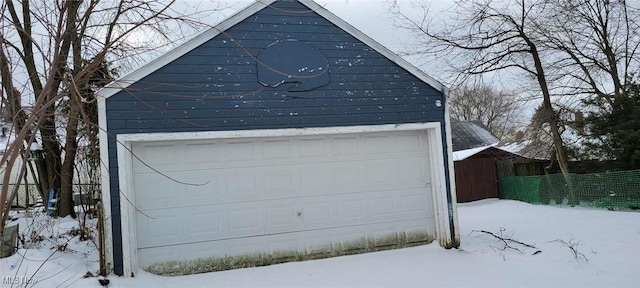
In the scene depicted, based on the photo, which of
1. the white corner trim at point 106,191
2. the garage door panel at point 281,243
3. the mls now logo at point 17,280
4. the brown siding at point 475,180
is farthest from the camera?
the brown siding at point 475,180

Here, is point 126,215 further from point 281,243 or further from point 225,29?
point 225,29

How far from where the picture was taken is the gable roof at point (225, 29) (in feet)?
19.8

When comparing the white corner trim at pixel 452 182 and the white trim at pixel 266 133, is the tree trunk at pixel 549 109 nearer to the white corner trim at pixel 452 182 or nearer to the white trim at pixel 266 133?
A: the white corner trim at pixel 452 182

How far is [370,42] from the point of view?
284 inches

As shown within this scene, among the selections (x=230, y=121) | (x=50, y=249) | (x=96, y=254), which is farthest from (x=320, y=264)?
(x=50, y=249)

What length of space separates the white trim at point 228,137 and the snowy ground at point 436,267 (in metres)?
0.35

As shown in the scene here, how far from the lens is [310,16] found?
7012 millimetres

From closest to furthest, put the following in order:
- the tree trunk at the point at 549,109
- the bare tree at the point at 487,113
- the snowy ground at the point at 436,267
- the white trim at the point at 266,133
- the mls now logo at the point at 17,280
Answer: the mls now logo at the point at 17,280 → the snowy ground at the point at 436,267 → the white trim at the point at 266,133 → the tree trunk at the point at 549,109 → the bare tree at the point at 487,113

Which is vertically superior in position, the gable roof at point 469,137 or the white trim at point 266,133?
the gable roof at point 469,137

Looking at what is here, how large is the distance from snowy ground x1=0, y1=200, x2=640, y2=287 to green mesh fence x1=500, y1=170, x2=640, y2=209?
12.2 ft

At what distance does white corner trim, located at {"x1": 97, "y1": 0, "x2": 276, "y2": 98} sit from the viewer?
600 cm

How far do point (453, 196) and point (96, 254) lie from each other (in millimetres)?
5585

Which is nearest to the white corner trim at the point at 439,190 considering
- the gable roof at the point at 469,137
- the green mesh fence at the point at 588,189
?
the green mesh fence at the point at 588,189

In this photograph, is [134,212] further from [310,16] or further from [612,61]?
[612,61]
